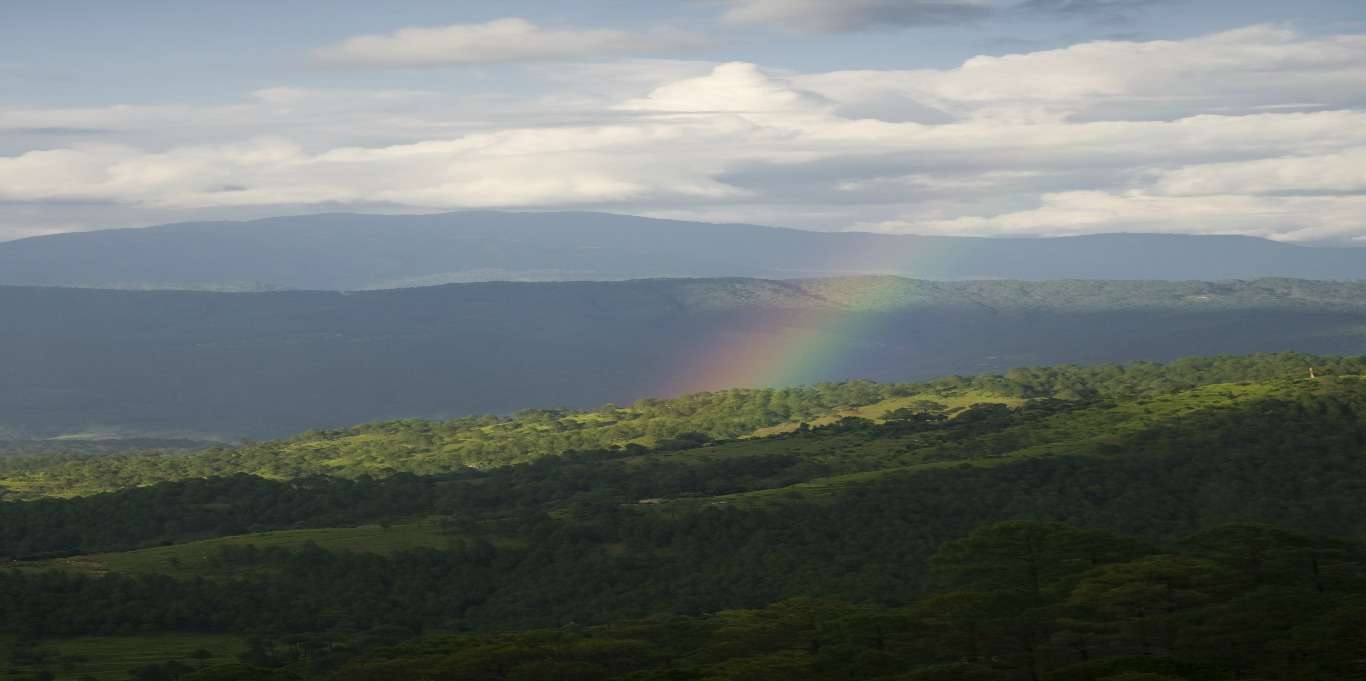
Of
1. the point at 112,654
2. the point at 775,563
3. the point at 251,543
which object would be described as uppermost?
the point at 251,543

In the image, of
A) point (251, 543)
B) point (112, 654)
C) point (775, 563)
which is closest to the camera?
point (112, 654)

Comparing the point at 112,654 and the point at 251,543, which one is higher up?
the point at 251,543

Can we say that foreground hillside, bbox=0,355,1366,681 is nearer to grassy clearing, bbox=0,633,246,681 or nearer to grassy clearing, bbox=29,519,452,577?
grassy clearing, bbox=0,633,246,681

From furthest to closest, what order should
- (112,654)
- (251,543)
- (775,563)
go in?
(251,543) < (775,563) < (112,654)

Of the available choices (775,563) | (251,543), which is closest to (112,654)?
(251,543)

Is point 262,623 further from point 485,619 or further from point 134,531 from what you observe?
point 134,531

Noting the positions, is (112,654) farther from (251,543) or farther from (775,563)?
(775,563)

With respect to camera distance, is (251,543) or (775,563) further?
(251,543)

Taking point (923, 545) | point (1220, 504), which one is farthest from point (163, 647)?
point (1220, 504)
